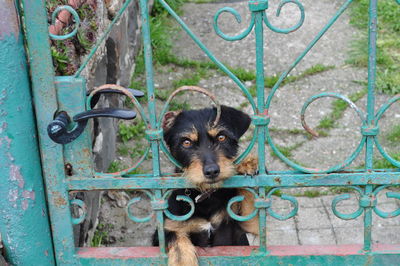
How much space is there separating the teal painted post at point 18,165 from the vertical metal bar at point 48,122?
38 mm

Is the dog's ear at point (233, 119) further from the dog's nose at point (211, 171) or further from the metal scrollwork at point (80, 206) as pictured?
the metal scrollwork at point (80, 206)

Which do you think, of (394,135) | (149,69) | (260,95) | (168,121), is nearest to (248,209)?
(168,121)

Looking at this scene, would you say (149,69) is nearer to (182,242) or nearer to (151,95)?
(151,95)

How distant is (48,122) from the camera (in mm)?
2883

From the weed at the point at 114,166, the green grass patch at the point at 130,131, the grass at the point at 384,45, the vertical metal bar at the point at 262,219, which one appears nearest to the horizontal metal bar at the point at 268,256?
the vertical metal bar at the point at 262,219

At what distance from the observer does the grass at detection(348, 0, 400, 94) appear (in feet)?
20.7

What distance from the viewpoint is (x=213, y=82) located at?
6.54 metres

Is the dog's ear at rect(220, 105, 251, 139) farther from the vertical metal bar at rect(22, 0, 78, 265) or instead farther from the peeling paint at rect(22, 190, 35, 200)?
the peeling paint at rect(22, 190, 35, 200)

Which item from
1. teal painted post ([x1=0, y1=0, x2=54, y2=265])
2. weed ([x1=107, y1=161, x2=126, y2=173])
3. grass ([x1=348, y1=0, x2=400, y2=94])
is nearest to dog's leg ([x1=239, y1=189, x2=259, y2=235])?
teal painted post ([x1=0, y1=0, x2=54, y2=265])

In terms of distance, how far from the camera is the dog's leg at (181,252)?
3.17m

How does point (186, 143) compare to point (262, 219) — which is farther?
point (186, 143)

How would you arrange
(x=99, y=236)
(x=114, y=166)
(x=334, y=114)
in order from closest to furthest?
(x=99, y=236), (x=114, y=166), (x=334, y=114)

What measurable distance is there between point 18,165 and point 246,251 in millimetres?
1275

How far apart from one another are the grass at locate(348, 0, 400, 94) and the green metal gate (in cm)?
353
